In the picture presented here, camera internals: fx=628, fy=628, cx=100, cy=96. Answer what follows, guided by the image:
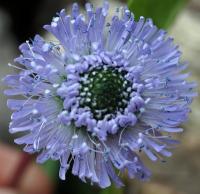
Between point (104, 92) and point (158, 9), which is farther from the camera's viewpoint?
point (158, 9)

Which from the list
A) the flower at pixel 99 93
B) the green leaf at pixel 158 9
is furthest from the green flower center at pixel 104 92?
the green leaf at pixel 158 9

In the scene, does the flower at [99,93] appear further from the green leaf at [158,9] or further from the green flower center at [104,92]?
the green leaf at [158,9]

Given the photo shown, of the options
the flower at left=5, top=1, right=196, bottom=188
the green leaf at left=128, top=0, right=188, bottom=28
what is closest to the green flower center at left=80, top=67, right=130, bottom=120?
the flower at left=5, top=1, right=196, bottom=188

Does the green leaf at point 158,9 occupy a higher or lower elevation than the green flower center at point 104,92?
higher

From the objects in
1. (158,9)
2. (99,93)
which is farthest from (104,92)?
(158,9)

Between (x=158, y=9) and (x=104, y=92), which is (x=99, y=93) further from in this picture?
(x=158, y=9)

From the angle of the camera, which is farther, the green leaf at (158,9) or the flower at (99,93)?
the green leaf at (158,9)

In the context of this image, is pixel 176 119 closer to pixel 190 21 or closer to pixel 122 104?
pixel 122 104

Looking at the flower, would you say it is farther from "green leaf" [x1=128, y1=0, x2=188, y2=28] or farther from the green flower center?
"green leaf" [x1=128, y1=0, x2=188, y2=28]
